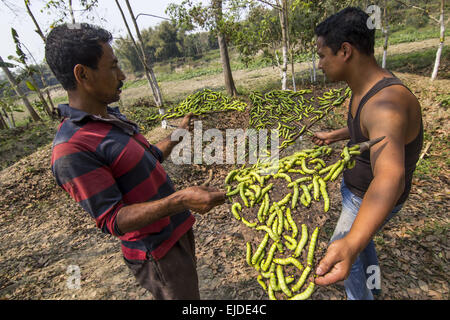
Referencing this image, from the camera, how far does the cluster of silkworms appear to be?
78.2 inches

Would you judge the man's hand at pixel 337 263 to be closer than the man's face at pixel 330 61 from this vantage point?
Yes

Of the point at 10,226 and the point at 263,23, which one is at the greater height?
the point at 263,23

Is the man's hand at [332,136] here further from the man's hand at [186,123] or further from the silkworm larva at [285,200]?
the man's hand at [186,123]

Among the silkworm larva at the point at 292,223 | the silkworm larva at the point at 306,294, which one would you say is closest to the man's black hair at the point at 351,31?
the silkworm larva at the point at 292,223

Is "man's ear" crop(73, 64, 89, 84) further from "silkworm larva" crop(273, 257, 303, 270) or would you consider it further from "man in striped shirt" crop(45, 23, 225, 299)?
"silkworm larva" crop(273, 257, 303, 270)

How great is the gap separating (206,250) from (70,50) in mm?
4277

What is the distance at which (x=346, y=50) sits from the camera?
78.8 inches

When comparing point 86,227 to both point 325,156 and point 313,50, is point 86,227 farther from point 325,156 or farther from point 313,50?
point 313,50

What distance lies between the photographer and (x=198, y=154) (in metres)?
7.70

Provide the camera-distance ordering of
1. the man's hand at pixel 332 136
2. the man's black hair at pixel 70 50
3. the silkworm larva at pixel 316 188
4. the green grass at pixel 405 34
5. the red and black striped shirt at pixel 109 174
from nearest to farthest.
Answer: the red and black striped shirt at pixel 109 174, the man's black hair at pixel 70 50, the silkworm larva at pixel 316 188, the man's hand at pixel 332 136, the green grass at pixel 405 34

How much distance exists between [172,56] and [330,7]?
40.5m

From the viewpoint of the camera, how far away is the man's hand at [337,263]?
1.38 meters

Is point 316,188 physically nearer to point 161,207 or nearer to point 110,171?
point 161,207
